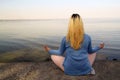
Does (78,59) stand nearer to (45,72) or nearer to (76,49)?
(76,49)

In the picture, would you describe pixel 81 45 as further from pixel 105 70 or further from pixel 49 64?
pixel 49 64

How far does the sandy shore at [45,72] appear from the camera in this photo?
21.7 ft

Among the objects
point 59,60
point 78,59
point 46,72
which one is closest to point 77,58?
point 78,59

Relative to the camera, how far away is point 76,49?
6.35m

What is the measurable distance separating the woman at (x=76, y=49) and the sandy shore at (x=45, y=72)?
0.64 feet

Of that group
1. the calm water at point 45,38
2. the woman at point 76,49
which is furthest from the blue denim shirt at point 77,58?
the calm water at point 45,38

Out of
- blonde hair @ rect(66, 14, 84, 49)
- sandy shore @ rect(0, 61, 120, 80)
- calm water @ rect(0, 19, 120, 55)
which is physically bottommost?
calm water @ rect(0, 19, 120, 55)

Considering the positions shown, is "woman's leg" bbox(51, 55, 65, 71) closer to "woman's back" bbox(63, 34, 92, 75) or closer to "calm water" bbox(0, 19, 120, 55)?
"woman's back" bbox(63, 34, 92, 75)

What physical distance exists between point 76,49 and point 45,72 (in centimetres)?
123

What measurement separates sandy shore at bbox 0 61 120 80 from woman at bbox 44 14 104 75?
20 cm

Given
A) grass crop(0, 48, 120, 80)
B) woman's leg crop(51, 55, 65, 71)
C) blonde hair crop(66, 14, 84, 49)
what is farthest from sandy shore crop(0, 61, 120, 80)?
blonde hair crop(66, 14, 84, 49)

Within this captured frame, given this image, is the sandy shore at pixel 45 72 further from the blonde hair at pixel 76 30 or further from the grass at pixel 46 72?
the blonde hair at pixel 76 30

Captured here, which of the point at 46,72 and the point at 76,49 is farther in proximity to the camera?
the point at 46,72

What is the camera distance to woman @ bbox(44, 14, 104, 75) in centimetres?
617
